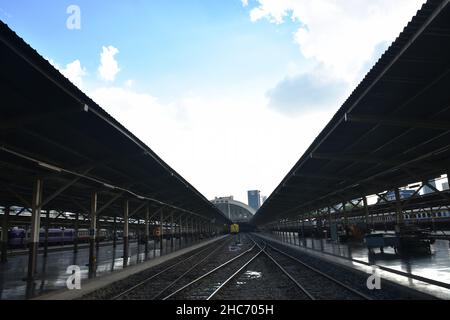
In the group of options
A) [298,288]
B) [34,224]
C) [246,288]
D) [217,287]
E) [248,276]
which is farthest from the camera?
[248,276]

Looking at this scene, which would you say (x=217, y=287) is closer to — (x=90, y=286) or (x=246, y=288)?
(x=246, y=288)

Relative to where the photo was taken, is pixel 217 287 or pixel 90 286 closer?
pixel 217 287


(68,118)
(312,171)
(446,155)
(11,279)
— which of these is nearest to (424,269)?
(446,155)

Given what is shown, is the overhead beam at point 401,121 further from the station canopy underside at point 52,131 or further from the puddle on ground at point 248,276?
the station canopy underside at point 52,131

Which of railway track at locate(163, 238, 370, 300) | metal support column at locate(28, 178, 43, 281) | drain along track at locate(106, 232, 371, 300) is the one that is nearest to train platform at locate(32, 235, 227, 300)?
drain along track at locate(106, 232, 371, 300)

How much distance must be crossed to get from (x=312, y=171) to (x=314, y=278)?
371 inches

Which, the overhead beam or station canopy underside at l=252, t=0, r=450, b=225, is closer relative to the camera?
station canopy underside at l=252, t=0, r=450, b=225

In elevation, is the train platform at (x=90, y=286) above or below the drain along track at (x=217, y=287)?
above

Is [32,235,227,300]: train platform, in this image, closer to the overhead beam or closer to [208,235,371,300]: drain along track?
[208,235,371,300]: drain along track

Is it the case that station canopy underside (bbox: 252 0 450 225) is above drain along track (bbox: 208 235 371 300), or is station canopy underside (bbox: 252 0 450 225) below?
above

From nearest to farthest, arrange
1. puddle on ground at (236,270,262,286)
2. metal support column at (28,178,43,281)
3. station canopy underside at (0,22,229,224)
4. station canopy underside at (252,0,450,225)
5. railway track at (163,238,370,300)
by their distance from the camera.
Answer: station canopy underside at (252,0,450,225) → station canopy underside at (0,22,229,224) → railway track at (163,238,370,300) → puddle on ground at (236,270,262,286) → metal support column at (28,178,43,281)

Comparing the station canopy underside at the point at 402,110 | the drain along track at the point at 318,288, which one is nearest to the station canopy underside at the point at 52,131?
the drain along track at the point at 318,288

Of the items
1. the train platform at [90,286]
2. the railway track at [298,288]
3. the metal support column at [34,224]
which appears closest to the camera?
the railway track at [298,288]

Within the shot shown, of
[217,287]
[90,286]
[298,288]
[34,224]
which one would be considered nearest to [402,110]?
[298,288]
